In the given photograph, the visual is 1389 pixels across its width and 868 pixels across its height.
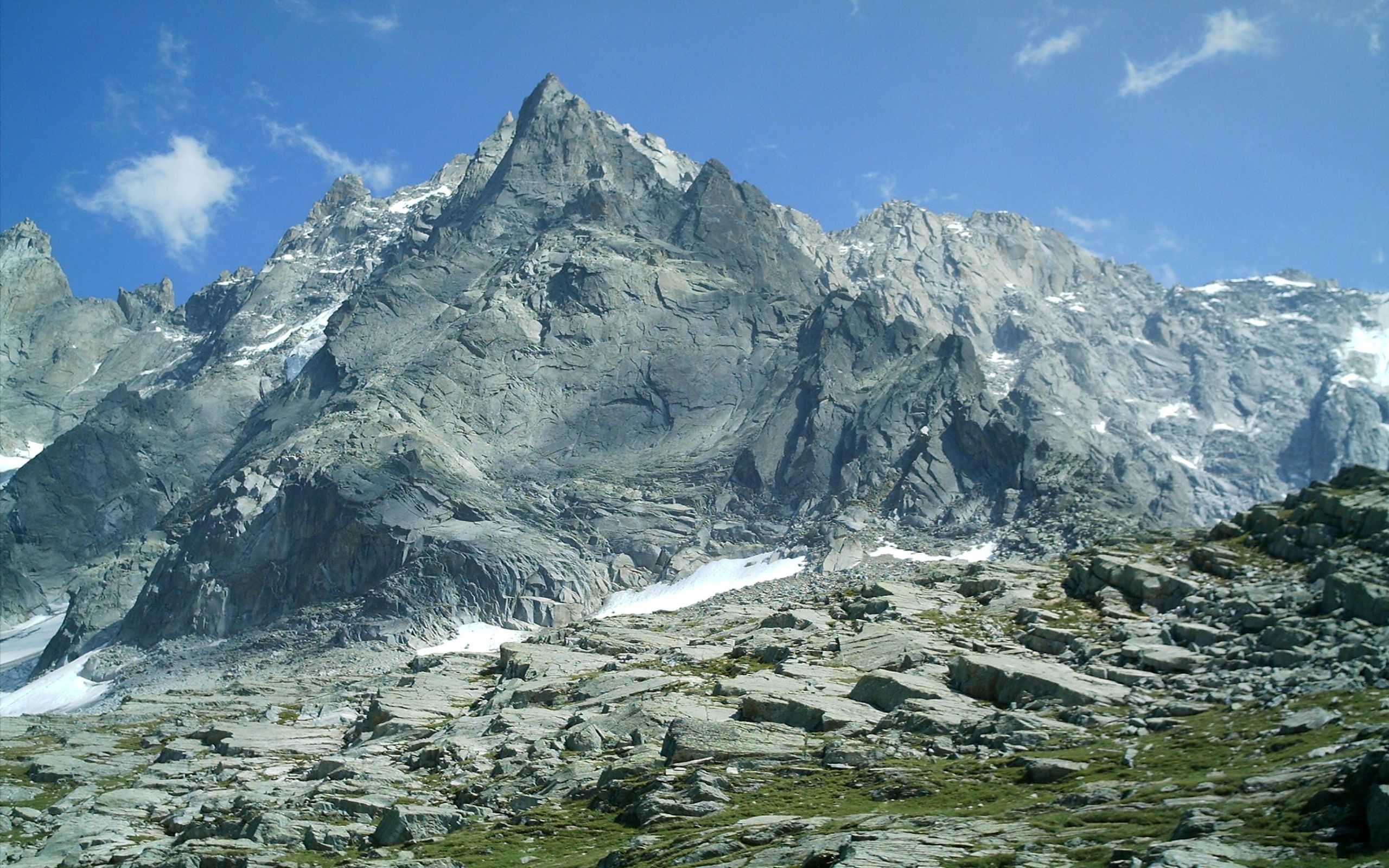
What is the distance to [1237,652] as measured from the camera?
49625mm

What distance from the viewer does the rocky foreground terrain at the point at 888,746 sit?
30016 mm

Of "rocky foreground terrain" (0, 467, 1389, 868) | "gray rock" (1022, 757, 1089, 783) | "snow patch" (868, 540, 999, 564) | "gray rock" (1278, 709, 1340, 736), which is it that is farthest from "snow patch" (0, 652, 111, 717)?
"gray rock" (1278, 709, 1340, 736)

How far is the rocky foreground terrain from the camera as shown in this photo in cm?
3002

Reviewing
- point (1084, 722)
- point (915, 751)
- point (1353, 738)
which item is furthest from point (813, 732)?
point (1353, 738)

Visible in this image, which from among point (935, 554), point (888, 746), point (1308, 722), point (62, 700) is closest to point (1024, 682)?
point (888, 746)

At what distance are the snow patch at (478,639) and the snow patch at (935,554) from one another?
193 ft

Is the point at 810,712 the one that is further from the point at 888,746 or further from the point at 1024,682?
the point at 1024,682

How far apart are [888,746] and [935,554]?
14935 centimetres

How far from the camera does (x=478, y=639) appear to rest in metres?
186

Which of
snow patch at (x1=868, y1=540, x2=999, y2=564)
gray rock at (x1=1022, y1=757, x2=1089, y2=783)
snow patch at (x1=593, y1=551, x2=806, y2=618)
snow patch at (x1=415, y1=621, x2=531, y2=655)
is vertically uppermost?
snow patch at (x1=868, y1=540, x2=999, y2=564)

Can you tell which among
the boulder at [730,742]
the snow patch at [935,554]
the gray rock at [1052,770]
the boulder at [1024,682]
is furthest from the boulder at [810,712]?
Answer: the snow patch at [935,554]

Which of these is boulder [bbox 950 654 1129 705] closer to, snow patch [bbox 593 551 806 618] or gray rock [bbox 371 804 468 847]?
gray rock [bbox 371 804 468 847]

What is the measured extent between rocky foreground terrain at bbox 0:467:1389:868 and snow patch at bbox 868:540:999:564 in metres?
98.6

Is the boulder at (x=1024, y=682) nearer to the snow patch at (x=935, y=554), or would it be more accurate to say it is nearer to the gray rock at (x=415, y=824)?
the gray rock at (x=415, y=824)
